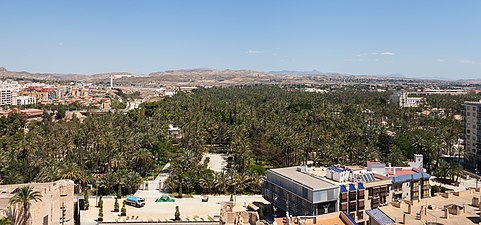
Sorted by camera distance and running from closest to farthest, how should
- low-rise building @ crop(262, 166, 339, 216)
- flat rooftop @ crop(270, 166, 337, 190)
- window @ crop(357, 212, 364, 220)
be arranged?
low-rise building @ crop(262, 166, 339, 216) → flat rooftop @ crop(270, 166, 337, 190) → window @ crop(357, 212, 364, 220)

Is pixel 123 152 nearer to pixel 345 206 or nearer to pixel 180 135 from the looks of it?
pixel 180 135

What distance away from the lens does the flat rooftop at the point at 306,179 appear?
3733 cm

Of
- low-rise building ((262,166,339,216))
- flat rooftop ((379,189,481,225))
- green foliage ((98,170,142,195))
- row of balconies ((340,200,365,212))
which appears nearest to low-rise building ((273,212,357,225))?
flat rooftop ((379,189,481,225))

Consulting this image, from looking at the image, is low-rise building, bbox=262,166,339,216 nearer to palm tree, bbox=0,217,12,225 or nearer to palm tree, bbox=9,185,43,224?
palm tree, bbox=9,185,43,224

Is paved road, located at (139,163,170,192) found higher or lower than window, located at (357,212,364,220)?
lower

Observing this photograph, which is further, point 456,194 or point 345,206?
point 345,206

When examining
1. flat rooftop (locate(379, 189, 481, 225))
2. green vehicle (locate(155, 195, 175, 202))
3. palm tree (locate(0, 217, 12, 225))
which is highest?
flat rooftop (locate(379, 189, 481, 225))

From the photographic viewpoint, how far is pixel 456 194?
34312mm

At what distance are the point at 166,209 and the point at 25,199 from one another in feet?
56.1

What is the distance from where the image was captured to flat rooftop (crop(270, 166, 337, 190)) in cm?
3733

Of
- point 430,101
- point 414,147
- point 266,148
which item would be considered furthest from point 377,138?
point 430,101

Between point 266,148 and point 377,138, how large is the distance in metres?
19.7

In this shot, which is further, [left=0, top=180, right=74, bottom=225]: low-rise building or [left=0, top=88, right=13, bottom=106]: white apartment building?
[left=0, top=88, right=13, bottom=106]: white apartment building

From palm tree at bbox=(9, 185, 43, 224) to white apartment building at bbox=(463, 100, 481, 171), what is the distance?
64.0 meters
